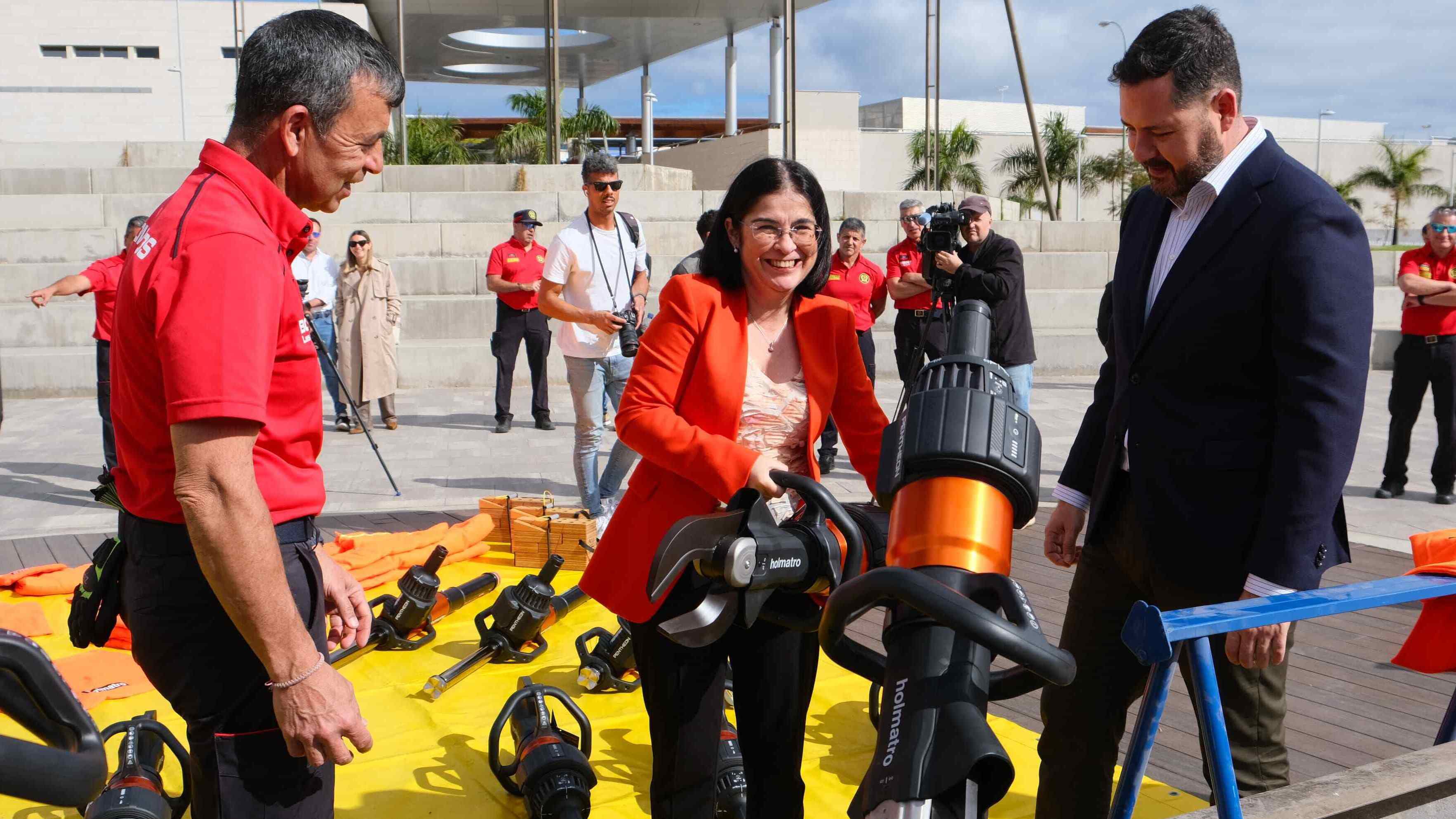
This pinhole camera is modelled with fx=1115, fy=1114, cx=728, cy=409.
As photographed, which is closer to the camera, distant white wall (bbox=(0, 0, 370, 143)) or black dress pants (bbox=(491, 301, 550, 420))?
black dress pants (bbox=(491, 301, 550, 420))

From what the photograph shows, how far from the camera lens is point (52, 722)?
915 mm

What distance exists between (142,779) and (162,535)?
4.85ft

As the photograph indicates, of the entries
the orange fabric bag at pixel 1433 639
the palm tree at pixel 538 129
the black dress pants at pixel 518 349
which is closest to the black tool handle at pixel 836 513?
the orange fabric bag at pixel 1433 639

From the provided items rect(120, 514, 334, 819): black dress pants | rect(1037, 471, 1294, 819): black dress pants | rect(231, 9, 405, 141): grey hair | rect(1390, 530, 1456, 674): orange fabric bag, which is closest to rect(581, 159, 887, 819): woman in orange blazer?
rect(1037, 471, 1294, 819): black dress pants

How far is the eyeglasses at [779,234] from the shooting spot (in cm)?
260

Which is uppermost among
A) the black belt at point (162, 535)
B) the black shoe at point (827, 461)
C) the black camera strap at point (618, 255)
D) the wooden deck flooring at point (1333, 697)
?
the black camera strap at point (618, 255)

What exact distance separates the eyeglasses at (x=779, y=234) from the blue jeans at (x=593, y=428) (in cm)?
378

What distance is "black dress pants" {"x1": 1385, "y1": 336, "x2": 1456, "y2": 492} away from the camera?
7.60 m

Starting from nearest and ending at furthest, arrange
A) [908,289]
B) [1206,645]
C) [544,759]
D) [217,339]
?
[217,339], [1206,645], [544,759], [908,289]

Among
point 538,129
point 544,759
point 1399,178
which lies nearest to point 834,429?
point 544,759

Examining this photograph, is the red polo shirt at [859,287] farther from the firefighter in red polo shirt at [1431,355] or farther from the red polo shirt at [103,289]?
the red polo shirt at [103,289]

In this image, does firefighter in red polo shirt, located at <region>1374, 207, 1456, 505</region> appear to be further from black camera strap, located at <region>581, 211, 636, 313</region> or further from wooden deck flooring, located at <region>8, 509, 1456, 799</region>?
black camera strap, located at <region>581, 211, 636, 313</region>

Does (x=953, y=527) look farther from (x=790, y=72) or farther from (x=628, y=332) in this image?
(x=790, y=72)

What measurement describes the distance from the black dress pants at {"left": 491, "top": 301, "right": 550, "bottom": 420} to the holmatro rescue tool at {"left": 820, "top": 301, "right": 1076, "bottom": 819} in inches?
376
